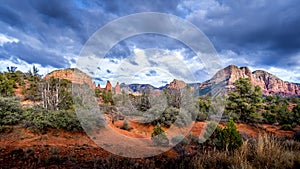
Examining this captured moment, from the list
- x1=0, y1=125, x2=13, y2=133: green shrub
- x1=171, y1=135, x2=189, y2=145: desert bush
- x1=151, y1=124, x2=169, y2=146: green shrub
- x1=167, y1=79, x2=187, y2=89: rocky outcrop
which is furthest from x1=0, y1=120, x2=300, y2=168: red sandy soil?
x1=167, y1=79, x2=187, y2=89: rocky outcrop

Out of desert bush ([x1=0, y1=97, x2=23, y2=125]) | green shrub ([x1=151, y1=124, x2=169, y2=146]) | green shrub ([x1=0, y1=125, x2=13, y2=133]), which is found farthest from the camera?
desert bush ([x1=0, y1=97, x2=23, y2=125])

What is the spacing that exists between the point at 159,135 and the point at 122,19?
5758 millimetres

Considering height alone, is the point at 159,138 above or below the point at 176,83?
below

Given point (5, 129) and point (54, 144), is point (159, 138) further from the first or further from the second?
point (5, 129)

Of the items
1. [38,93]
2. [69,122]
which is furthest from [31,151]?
[38,93]

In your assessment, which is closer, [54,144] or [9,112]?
[54,144]

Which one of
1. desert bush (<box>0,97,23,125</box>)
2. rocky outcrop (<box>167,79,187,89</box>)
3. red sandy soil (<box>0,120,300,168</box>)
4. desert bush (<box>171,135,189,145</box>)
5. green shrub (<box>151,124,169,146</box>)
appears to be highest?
rocky outcrop (<box>167,79,187,89</box>)

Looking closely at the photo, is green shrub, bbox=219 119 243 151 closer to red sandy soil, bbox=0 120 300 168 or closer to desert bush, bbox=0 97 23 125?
red sandy soil, bbox=0 120 300 168

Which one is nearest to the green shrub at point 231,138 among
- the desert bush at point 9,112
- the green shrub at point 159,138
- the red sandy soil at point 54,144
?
the red sandy soil at point 54,144

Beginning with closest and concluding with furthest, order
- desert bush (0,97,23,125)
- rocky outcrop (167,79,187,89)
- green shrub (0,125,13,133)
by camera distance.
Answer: green shrub (0,125,13,133) < desert bush (0,97,23,125) < rocky outcrop (167,79,187,89)

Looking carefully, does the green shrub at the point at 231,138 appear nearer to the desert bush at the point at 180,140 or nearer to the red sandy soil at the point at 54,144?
the red sandy soil at the point at 54,144

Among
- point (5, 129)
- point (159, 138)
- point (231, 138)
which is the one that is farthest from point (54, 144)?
point (231, 138)

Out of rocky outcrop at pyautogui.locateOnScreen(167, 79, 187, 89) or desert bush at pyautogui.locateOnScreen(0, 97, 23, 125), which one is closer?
desert bush at pyautogui.locateOnScreen(0, 97, 23, 125)

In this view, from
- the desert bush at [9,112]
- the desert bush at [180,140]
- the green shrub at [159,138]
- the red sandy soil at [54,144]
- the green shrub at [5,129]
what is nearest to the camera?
the red sandy soil at [54,144]
